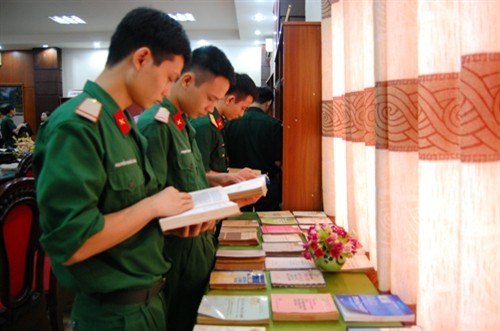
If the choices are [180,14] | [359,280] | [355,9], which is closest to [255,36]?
[180,14]

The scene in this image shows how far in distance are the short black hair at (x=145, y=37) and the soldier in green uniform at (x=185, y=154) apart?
38 cm

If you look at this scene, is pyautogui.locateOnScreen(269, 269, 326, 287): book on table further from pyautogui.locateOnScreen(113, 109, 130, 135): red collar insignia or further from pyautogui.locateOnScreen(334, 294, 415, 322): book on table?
pyautogui.locateOnScreen(113, 109, 130, 135): red collar insignia

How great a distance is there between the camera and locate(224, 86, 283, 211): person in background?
2953 mm

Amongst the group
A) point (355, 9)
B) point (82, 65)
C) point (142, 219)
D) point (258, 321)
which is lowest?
point (258, 321)

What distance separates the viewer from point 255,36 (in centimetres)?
986

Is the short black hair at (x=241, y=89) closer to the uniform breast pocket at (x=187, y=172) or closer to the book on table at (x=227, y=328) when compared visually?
the uniform breast pocket at (x=187, y=172)

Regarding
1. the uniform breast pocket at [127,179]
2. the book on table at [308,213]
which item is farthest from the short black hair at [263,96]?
the uniform breast pocket at [127,179]

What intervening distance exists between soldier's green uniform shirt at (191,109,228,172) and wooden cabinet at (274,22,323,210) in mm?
391

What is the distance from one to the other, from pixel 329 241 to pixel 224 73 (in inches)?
29.8

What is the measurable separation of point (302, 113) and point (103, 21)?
7.61 meters

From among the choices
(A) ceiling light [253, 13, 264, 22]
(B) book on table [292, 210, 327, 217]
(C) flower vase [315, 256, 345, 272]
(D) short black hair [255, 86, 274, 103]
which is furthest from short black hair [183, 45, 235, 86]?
(A) ceiling light [253, 13, 264, 22]

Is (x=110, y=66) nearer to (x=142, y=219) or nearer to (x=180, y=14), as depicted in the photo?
(x=142, y=219)

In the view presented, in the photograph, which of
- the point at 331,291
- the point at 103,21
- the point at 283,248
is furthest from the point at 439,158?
the point at 103,21

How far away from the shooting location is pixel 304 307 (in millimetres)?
1229
